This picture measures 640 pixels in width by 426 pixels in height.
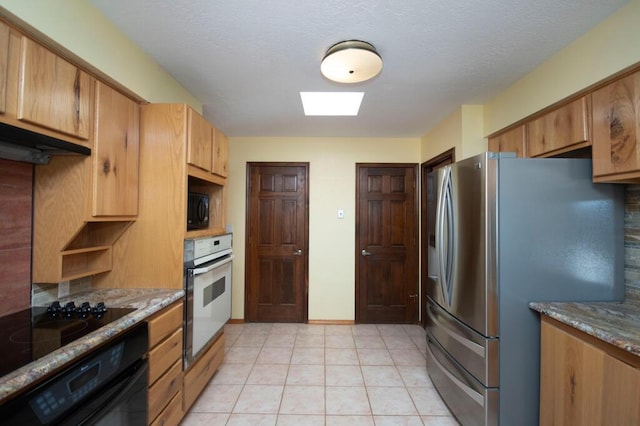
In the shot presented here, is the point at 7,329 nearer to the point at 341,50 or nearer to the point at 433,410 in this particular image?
the point at 341,50

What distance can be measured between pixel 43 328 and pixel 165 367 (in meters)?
0.61

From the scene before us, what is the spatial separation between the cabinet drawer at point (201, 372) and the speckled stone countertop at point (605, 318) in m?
2.16

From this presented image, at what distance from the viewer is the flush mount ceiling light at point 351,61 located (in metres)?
1.53

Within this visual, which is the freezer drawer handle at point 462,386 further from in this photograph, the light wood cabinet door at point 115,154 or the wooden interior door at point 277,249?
the light wood cabinet door at point 115,154

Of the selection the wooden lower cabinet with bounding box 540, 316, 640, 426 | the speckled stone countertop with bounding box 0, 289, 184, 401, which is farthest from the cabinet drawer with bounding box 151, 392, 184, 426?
the wooden lower cabinet with bounding box 540, 316, 640, 426

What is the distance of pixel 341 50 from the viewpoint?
153cm

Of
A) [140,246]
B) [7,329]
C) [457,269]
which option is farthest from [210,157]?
[457,269]

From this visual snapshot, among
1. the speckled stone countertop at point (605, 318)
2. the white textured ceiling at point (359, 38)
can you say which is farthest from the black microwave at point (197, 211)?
the speckled stone countertop at point (605, 318)

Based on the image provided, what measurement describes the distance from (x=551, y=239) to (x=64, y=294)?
2.81 metres

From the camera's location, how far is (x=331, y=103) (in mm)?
2637

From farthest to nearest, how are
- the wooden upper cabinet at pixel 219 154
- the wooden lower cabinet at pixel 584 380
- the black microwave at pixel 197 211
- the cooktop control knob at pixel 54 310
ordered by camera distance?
the wooden upper cabinet at pixel 219 154 → the black microwave at pixel 197 211 → the cooktop control knob at pixel 54 310 → the wooden lower cabinet at pixel 584 380

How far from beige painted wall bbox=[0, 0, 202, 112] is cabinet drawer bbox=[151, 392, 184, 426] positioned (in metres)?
1.88

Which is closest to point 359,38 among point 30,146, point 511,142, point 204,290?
point 511,142

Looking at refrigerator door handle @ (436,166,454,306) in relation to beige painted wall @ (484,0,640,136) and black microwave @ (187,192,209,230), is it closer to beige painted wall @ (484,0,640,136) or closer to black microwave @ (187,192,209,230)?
beige painted wall @ (484,0,640,136)
